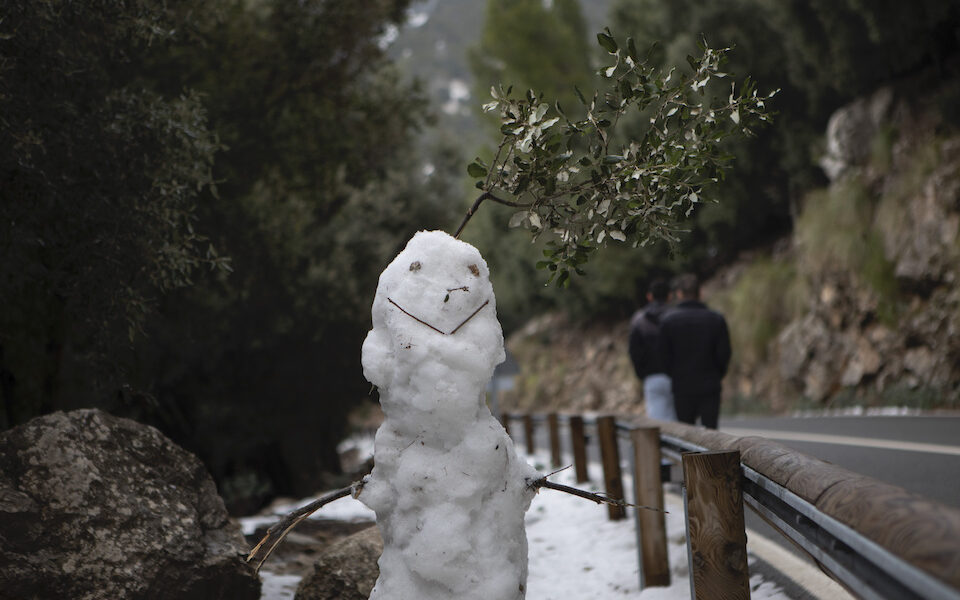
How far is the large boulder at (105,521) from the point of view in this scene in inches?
157

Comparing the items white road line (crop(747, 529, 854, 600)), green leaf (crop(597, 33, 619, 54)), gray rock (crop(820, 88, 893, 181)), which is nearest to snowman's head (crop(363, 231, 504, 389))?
green leaf (crop(597, 33, 619, 54))

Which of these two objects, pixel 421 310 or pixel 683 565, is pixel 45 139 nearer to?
pixel 421 310

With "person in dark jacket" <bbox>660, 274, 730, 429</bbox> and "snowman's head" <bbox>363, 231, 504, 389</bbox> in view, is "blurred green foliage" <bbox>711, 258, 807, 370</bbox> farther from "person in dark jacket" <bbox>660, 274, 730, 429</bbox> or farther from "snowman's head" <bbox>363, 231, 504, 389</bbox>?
"snowman's head" <bbox>363, 231, 504, 389</bbox>

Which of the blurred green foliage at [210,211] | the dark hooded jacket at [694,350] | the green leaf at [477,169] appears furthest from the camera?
the dark hooded jacket at [694,350]

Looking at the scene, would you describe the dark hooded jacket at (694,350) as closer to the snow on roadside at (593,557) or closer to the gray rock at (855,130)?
the snow on roadside at (593,557)

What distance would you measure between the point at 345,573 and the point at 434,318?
228cm

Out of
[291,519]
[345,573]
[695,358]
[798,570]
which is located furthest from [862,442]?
[291,519]

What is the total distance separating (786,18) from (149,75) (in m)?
15.6

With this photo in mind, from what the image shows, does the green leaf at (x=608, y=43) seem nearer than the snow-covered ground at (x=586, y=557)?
Yes

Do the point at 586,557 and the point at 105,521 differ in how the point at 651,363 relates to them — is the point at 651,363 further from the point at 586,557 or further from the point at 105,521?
the point at 105,521

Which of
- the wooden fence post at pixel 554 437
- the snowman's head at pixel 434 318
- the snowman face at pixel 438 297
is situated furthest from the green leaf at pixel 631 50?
the wooden fence post at pixel 554 437

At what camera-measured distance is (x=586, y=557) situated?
6652 mm

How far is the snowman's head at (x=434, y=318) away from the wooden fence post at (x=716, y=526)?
976 millimetres

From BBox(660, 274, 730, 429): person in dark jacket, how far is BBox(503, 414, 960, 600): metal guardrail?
3.85 metres
